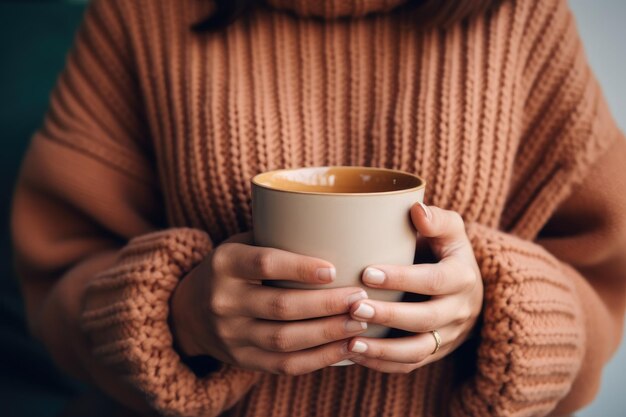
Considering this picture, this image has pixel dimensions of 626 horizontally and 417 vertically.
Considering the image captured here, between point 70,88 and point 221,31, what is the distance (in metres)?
0.24

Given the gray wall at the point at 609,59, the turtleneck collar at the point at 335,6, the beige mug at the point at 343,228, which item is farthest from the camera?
the gray wall at the point at 609,59

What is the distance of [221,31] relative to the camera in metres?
0.68

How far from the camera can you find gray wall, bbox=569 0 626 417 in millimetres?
836

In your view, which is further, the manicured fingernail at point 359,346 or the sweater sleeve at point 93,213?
the sweater sleeve at point 93,213

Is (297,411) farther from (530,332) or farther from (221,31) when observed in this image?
(221,31)

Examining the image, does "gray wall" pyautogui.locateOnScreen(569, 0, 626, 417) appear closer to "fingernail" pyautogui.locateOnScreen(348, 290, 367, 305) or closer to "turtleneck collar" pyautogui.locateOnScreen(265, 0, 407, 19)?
"turtleneck collar" pyautogui.locateOnScreen(265, 0, 407, 19)

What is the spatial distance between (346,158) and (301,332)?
28cm

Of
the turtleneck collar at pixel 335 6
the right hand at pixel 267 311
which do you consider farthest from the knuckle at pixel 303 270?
the turtleneck collar at pixel 335 6

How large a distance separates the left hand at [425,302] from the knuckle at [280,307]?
50 millimetres

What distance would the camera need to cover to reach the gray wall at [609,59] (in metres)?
0.84

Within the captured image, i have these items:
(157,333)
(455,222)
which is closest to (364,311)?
(455,222)

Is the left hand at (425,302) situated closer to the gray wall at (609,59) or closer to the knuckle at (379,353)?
the knuckle at (379,353)

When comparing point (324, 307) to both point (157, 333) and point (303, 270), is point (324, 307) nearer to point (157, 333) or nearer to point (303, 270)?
point (303, 270)

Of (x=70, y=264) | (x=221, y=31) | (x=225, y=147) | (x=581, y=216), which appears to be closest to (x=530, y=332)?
(x=581, y=216)
